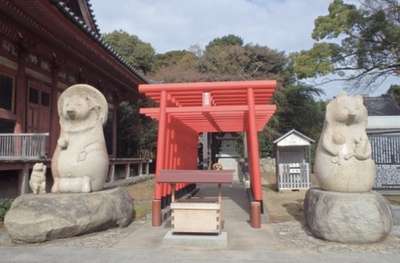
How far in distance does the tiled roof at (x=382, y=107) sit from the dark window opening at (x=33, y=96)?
16.5 metres

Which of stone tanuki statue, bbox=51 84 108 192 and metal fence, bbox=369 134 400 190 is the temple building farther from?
metal fence, bbox=369 134 400 190

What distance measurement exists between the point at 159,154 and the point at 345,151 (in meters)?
3.93

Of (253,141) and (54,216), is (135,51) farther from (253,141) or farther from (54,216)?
(54,216)

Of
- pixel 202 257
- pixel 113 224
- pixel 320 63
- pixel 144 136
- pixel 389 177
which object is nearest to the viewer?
pixel 202 257

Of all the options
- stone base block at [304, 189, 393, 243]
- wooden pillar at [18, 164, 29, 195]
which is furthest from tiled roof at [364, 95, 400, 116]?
wooden pillar at [18, 164, 29, 195]

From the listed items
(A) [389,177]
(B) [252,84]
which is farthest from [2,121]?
(A) [389,177]

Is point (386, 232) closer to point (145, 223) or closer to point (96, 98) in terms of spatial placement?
point (145, 223)

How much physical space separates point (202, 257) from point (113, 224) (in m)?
2.73

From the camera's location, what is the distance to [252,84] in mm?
9328

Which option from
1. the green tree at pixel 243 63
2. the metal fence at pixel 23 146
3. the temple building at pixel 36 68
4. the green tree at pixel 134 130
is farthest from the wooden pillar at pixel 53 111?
the green tree at pixel 243 63

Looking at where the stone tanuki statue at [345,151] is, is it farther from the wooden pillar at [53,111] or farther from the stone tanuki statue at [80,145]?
the wooden pillar at [53,111]

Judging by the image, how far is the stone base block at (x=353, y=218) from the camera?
6973 mm

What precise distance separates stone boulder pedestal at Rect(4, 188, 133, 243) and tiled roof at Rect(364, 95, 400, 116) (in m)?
18.7

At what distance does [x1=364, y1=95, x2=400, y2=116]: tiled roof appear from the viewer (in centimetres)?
2358
